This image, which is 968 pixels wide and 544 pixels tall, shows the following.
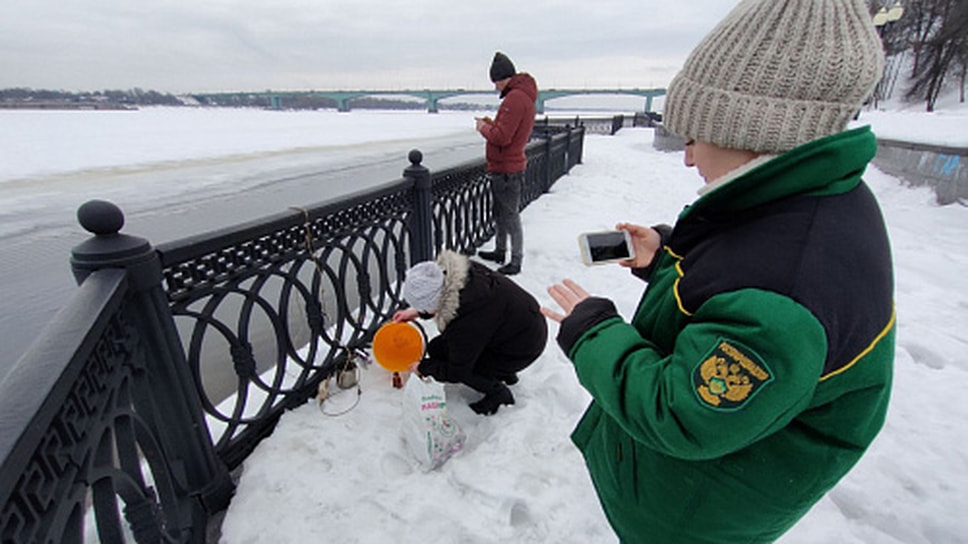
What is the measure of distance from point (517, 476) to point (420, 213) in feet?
7.22

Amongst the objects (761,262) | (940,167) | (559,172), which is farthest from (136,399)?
(940,167)

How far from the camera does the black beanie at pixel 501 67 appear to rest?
426 centimetres

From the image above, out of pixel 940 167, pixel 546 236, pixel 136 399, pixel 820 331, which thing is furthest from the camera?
pixel 940 167

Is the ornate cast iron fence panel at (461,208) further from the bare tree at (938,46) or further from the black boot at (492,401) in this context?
the bare tree at (938,46)

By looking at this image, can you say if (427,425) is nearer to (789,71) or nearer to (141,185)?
(789,71)

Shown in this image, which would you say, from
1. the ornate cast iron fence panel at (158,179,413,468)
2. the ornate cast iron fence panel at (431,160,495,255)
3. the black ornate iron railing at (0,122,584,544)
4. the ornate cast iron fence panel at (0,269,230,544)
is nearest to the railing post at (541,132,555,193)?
the ornate cast iron fence panel at (431,160,495,255)

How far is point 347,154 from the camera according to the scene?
15055 millimetres

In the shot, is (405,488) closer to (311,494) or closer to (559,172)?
(311,494)

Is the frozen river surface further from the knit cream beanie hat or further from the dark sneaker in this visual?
the knit cream beanie hat

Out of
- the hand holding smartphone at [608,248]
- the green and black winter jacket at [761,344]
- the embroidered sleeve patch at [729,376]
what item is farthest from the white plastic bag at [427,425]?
the embroidered sleeve patch at [729,376]

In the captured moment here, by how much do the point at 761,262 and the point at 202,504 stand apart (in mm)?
2359

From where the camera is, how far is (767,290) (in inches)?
29.0

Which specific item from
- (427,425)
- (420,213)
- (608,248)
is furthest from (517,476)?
(420,213)

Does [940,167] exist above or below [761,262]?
below
